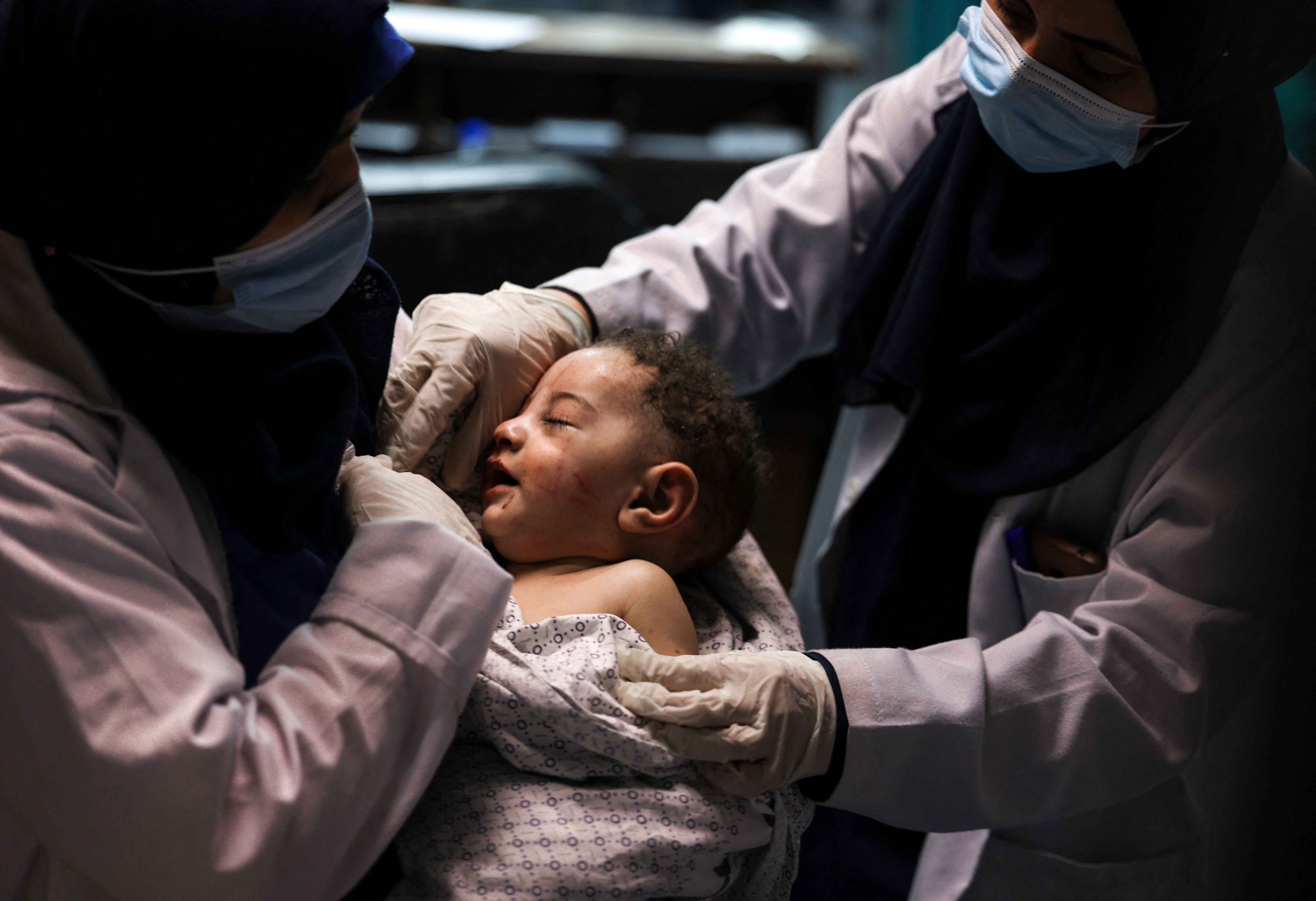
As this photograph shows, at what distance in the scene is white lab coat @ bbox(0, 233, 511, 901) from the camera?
2.78 ft

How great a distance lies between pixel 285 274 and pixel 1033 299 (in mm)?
947

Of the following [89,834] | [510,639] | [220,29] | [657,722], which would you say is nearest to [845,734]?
[657,722]

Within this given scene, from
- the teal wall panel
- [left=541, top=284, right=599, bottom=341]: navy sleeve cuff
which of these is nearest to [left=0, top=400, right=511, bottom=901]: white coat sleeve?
[left=541, top=284, right=599, bottom=341]: navy sleeve cuff

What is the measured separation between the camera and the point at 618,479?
1.38m

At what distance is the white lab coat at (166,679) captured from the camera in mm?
847

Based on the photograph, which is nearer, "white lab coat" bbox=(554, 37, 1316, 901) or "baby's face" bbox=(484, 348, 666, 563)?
"white lab coat" bbox=(554, 37, 1316, 901)

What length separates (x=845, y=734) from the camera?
1226 millimetres

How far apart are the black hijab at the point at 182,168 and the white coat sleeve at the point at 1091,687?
68cm

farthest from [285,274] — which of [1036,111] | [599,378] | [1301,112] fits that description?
[1301,112]

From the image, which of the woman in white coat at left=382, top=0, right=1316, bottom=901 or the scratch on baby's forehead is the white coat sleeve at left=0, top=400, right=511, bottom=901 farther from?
the scratch on baby's forehead

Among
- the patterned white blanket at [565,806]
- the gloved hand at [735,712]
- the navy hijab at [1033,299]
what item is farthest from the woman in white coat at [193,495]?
the navy hijab at [1033,299]

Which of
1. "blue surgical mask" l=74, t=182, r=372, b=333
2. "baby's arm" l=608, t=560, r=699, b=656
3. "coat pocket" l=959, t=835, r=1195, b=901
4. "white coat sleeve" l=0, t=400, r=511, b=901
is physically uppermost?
"blue surgical mask" l=74, t=182, r=372, b=333

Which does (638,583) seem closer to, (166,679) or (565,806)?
(565,806)

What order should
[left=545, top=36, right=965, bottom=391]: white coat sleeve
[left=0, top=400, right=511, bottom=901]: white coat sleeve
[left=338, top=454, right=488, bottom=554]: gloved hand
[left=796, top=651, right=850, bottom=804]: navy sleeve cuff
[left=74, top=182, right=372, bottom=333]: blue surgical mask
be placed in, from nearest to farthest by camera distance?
[left=0, top=400, right=511, bottom=901]: white coat sleeve < [left=74, top=182, right=372, bottom=333]: blue surgical mask < [left=338, top=454, right=488, bottom=554]: gloved hand < [left=796, top=651, right=850, bottom=804]: navy sleeve cuff < [left=545, top=36, right=965, bottom=391]: white coat sleeve
